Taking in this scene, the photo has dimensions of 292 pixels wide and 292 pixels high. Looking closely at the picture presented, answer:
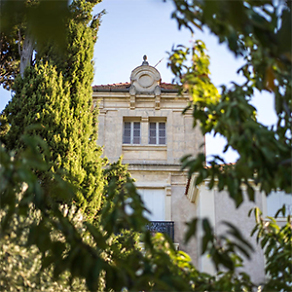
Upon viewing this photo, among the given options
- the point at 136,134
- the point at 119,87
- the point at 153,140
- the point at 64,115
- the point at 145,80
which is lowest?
the point at 64,115

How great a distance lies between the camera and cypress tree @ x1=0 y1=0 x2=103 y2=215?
31.0ft

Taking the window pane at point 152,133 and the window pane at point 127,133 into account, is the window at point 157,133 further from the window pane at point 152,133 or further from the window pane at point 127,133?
the window pane at point 127,133

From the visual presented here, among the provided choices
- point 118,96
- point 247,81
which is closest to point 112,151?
point 118,96

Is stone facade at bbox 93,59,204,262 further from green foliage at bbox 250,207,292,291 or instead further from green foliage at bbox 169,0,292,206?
green foliage at bbox 169,0,292,206

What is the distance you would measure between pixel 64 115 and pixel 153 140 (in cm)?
838

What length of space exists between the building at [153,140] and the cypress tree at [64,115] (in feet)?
17.1

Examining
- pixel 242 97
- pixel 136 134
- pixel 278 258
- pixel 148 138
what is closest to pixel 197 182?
pixel 242 97

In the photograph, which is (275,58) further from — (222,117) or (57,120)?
(57,120)

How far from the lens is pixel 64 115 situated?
33.5ft

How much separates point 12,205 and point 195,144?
630 inches

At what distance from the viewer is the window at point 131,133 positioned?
18203 mm

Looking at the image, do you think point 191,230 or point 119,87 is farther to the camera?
point 119,87

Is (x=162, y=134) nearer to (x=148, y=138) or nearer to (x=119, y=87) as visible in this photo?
(x=148, y=138)

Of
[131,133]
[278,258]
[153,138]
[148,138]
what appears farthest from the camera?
[131,133]
